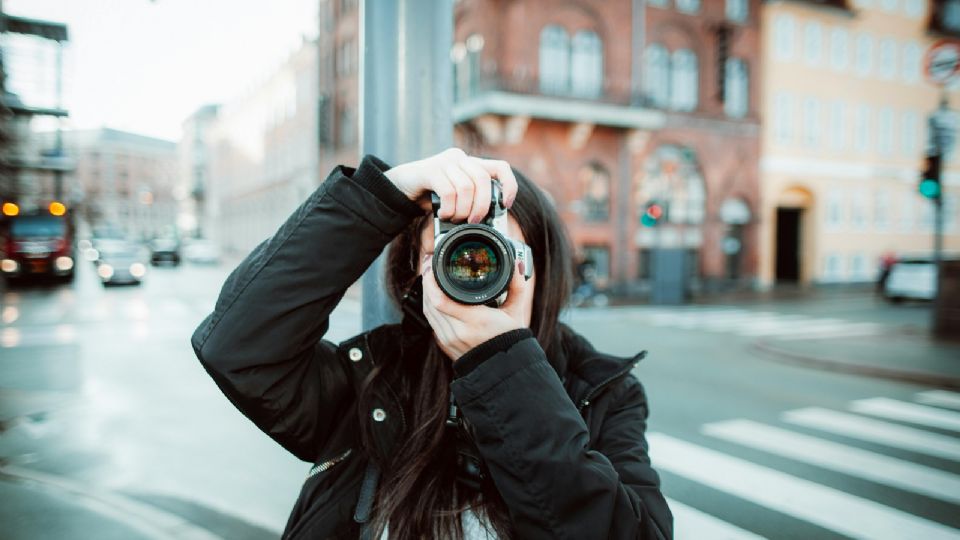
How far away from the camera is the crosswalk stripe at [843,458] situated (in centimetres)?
392

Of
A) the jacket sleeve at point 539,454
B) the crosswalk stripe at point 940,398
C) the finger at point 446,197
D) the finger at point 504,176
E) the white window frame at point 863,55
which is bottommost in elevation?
the crosswalk stripe at point 940,398

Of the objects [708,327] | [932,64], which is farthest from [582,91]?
[932,64]

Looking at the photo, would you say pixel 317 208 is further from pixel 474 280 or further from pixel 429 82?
pixel 429 82

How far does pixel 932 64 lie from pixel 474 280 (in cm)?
896

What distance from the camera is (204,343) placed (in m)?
1.25

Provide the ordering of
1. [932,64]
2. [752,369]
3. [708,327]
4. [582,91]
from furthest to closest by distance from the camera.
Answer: [582,91]
[708,327]
[752,369]
[932,64]

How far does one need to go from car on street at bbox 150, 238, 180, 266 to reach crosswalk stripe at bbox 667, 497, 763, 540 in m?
36.9

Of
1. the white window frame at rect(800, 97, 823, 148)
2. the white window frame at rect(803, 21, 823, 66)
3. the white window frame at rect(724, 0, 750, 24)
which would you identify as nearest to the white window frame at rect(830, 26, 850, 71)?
the white window frame at rect(803, 21, 823, 66)

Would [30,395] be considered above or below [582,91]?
below

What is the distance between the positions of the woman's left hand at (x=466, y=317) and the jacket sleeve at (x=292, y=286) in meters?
0.18

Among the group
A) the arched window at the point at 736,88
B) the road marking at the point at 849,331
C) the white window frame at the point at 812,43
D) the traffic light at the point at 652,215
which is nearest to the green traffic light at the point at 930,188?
the road marking at the point at 849,331

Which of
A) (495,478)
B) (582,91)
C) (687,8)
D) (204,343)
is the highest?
(687,8)

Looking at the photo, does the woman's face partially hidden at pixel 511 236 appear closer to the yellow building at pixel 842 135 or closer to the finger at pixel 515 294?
the finger at pixel 515 294

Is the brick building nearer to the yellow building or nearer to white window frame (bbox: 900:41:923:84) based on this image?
the yellow building
